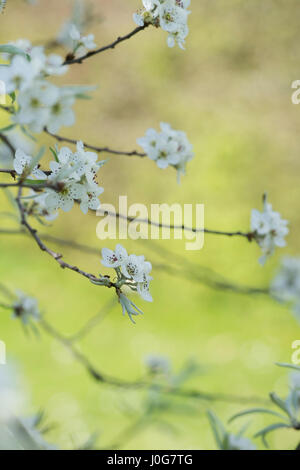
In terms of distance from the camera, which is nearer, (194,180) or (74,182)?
(74,182)

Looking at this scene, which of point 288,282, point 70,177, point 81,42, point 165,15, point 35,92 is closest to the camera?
point 35,92

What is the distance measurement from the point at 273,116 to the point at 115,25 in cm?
122

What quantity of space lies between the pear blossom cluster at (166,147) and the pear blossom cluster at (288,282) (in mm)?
788

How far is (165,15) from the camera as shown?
2.16 feet

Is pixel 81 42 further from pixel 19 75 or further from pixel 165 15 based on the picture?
pixel 19 75

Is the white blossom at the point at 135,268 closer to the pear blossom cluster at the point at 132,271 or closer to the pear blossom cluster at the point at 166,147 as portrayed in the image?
the pear blossom cluster at the point at 132,271

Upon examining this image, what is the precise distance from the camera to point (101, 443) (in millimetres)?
1841

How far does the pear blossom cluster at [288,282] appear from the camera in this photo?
1506mm

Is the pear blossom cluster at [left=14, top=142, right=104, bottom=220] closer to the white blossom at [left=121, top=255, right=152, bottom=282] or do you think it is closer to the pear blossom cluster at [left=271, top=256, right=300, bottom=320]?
the white blossom at [left=121, top=255, right=152, bottom=282]

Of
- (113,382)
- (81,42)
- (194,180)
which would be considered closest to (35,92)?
(81,42)

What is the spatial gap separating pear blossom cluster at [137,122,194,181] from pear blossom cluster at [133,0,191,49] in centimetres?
18

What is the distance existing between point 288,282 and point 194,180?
183 cm

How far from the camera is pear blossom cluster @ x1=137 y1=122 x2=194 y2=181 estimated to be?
82cm

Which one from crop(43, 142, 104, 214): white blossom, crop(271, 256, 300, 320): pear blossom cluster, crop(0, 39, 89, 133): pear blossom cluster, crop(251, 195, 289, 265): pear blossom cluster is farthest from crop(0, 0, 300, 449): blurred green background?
crop(0, 39, 89, 133): pear blossom cluster
